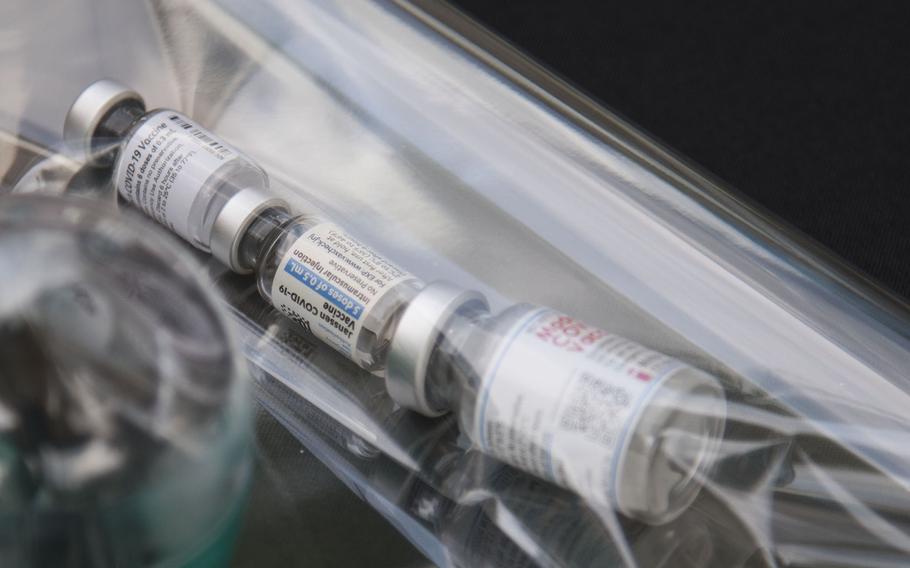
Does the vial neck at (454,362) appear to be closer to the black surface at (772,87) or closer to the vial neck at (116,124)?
the vial neck at (116,124)

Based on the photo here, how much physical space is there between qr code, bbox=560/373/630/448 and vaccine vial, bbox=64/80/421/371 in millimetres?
134

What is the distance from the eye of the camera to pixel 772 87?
1124 mm

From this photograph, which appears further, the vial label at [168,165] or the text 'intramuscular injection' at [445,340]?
the vial label at [168,165]

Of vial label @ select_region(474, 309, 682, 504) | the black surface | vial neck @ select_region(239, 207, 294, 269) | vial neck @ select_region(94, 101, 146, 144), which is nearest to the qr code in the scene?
vial label @ select_region(474, 309, 682, 504)

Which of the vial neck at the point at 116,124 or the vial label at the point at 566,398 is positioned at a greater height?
the vial label at the point at 566,398

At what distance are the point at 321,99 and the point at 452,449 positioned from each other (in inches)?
12.1

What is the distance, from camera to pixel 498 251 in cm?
73

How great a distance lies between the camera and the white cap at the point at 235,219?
688 millimetres

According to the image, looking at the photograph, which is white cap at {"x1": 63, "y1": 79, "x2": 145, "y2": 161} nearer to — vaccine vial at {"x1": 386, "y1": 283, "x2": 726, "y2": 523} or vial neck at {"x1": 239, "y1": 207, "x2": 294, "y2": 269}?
vial neck at {"x1": 239, "y1": 207, "x2": 294, "y2": 269}

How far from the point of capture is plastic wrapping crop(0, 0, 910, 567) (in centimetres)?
59

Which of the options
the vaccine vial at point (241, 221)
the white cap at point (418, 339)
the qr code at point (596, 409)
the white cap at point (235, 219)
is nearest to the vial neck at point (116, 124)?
the vaccine vial at point (241, 221)

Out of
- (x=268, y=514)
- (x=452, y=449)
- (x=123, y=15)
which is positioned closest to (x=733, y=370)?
(x=452, y=449)

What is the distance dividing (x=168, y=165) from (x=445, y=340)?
23 cm

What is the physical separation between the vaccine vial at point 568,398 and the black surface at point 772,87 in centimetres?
48
